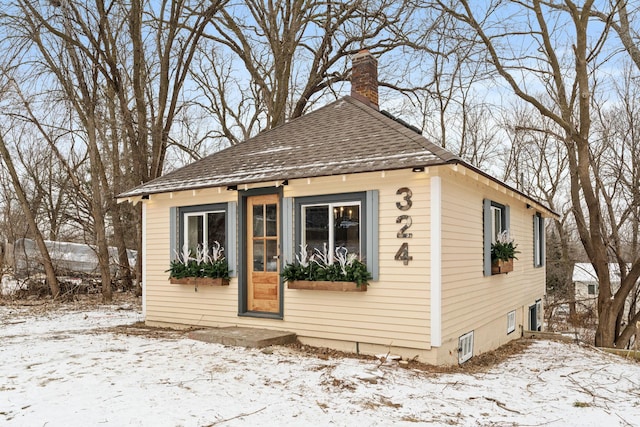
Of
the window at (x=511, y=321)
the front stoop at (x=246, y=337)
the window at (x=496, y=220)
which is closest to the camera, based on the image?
the front stoop at (x=246, y=337)

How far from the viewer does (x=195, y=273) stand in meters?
7.86

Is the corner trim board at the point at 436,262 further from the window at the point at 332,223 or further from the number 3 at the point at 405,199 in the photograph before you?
the window at the point at 332,223

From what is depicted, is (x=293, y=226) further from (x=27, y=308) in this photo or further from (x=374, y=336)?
(x=27, y=308)

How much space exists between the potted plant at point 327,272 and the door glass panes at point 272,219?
73cm

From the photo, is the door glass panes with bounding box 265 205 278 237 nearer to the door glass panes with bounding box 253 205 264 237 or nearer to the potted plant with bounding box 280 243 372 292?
the door glass panes with bounding box 253 205 264 237

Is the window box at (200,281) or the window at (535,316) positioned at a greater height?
the window box at (200,281)

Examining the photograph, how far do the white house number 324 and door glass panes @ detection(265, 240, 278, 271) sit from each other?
2089 millimetres

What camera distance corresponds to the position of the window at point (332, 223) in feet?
21.6

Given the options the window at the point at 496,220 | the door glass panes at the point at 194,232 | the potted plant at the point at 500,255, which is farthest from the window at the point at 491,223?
the door glass panes at the point at 194,232

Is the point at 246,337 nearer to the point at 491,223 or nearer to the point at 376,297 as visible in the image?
the point at 376,297

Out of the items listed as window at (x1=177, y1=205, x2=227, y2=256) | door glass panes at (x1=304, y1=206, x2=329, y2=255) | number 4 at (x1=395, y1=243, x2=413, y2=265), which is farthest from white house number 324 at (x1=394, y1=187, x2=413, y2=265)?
window at (x1=177, y1=205, x2=227, y2=256)

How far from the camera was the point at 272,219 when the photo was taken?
7.50 metres

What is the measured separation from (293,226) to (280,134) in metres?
2.59

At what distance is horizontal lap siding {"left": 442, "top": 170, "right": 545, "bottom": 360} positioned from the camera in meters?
6.29
